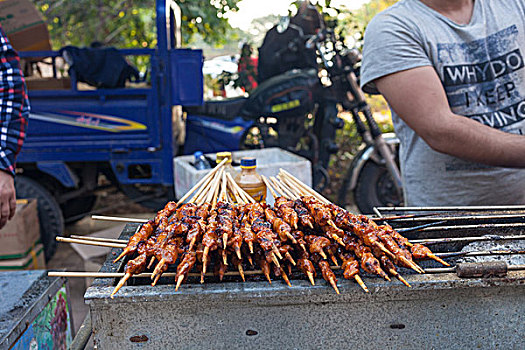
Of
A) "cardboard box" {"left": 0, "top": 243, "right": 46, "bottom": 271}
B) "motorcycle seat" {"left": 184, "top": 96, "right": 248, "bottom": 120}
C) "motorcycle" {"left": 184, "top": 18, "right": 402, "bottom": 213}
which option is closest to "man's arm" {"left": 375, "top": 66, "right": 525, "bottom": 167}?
"motorcycle" {"left": 184, "top": 18, "right": 402, "bottom": 213}

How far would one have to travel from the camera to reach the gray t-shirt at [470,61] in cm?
232

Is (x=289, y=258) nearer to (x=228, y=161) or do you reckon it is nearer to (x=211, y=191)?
(x=211, y=191)

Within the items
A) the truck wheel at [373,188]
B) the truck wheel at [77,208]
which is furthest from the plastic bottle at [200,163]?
the truck wheel at [77,208]

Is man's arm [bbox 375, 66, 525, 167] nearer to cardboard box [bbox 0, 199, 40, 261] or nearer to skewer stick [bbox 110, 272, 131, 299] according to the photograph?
skewer stick [bbox 110, 272, 131, 299]

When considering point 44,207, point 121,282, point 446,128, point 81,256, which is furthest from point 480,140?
point 44,207

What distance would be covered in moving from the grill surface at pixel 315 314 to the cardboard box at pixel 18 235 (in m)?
3.44

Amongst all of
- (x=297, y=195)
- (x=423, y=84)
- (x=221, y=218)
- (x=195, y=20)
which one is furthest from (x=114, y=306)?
(x=195, y=20)

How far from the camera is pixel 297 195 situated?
2.08 m

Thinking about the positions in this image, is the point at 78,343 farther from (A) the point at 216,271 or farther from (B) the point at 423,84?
(B) the point at 423,84

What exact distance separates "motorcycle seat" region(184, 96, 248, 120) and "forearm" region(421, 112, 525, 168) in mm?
3757

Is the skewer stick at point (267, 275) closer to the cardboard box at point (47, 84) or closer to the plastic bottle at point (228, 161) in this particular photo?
the plastic bottle at point (228, 161)

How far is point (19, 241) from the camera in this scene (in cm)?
438

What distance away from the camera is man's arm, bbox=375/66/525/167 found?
219 centimetres

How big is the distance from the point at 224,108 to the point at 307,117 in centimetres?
114
